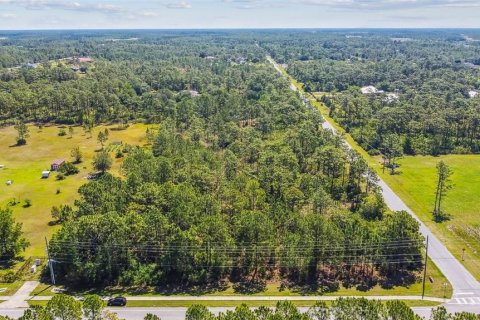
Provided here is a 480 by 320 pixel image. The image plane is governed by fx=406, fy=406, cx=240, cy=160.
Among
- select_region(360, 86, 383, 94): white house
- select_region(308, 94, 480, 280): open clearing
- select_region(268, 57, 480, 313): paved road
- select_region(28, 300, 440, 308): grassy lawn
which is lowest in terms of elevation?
select_region(28, 300, 440, 308): grassy lawn

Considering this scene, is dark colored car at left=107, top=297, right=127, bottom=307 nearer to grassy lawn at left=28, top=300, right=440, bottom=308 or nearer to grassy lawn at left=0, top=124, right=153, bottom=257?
grassy lawn at left=28, top=300, right=440, bottom=308

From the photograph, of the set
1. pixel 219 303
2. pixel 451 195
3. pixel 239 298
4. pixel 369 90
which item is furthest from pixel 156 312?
pixel 369 90

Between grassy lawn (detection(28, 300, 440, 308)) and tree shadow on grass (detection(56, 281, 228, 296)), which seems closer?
grassy lawn (detection(28, 300, 440, 308))

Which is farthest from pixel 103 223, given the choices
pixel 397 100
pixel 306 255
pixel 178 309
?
pixel 397 100

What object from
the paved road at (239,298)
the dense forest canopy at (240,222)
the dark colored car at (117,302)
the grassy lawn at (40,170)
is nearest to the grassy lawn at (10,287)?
the paved road at (239,298)

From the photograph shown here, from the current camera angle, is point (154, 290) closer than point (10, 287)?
Yes

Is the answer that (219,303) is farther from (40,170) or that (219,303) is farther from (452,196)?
(40,170)

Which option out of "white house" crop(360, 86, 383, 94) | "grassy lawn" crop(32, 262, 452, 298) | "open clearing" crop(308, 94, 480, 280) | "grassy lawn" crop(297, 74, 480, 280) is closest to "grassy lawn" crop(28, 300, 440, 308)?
"grassy lawn" crop(32, 262, 452, 298)

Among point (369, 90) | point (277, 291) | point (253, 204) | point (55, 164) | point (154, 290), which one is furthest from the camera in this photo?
point (369, 90)

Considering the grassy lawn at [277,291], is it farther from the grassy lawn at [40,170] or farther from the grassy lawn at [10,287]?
the grassy lawn at [40,170]
